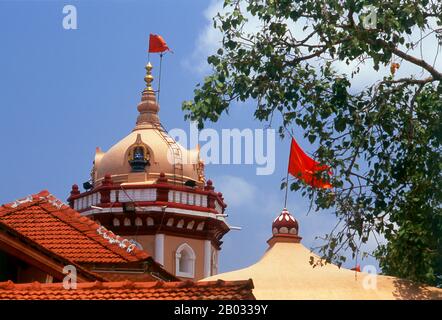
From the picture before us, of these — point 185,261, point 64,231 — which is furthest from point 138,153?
point 64,231

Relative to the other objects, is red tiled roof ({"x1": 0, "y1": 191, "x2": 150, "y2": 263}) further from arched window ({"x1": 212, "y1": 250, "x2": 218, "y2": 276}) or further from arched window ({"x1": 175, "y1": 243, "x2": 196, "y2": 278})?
arched window ({"x1": 212, "y1": 250, "x2": 218, "y2": 276})

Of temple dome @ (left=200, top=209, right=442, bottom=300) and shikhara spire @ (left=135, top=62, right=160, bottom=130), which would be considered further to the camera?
shikhara spire @ (left=135, top=62, right=160, bottom=130)

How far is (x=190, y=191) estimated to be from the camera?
43812 millimetres

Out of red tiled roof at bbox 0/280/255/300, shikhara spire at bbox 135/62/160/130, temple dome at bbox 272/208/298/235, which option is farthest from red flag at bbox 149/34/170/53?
red tiled roof at bbox 0/280/255/300

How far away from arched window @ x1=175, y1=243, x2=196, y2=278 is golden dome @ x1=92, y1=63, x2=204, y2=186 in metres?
2.44

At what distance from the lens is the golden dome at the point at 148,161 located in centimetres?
4447

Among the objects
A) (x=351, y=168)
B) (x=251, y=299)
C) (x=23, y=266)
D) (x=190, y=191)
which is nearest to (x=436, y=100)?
(x=351, y=168)

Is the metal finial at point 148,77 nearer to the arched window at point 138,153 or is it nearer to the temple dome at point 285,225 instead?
the arched window at point 138,153

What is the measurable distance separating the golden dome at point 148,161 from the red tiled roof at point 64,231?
790 inches

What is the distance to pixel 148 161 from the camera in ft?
147

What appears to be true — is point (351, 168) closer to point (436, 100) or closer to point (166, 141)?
point (436, 100)

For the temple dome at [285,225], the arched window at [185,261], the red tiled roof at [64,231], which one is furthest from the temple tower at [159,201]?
the red tiled roof at [64,231]

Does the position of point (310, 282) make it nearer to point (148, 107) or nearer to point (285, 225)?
point (285, 225)

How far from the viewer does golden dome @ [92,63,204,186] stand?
44.5 m
